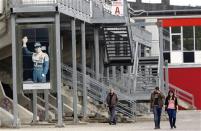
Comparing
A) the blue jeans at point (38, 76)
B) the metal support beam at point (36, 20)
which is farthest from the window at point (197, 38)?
the blue jeans at point (38, 76)

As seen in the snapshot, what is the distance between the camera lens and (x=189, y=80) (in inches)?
2168

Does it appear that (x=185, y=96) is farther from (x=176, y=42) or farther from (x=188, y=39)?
(x=188, y=39)

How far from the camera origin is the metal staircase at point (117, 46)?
120 ft

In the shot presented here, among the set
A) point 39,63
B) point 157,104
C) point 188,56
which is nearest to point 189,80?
point 188,56

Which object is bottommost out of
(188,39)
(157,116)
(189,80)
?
(189,80)

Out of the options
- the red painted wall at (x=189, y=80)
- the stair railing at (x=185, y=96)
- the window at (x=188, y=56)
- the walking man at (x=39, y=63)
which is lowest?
the stair railing at (x=185, y=96)

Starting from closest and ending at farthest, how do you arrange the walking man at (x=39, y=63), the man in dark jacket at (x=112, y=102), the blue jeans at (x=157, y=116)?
1. the blue jeans at (x=157, y=116)
2. the walking man at (x=39, y=63)
3. the man in dark jacket at (x=112, y=102)

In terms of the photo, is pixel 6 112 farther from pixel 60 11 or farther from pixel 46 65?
pixel 60 11

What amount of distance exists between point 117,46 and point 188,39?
1922 cm

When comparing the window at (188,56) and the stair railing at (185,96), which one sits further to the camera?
the window at (188,56)

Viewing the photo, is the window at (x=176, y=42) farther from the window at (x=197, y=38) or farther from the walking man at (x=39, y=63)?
the walking man at (x=39, y=63)

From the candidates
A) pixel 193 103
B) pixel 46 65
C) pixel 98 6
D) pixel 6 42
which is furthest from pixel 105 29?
pixel 193 103

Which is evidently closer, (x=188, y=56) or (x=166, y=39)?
(x=188, y=56)

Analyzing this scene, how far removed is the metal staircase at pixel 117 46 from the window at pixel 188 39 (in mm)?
18188
